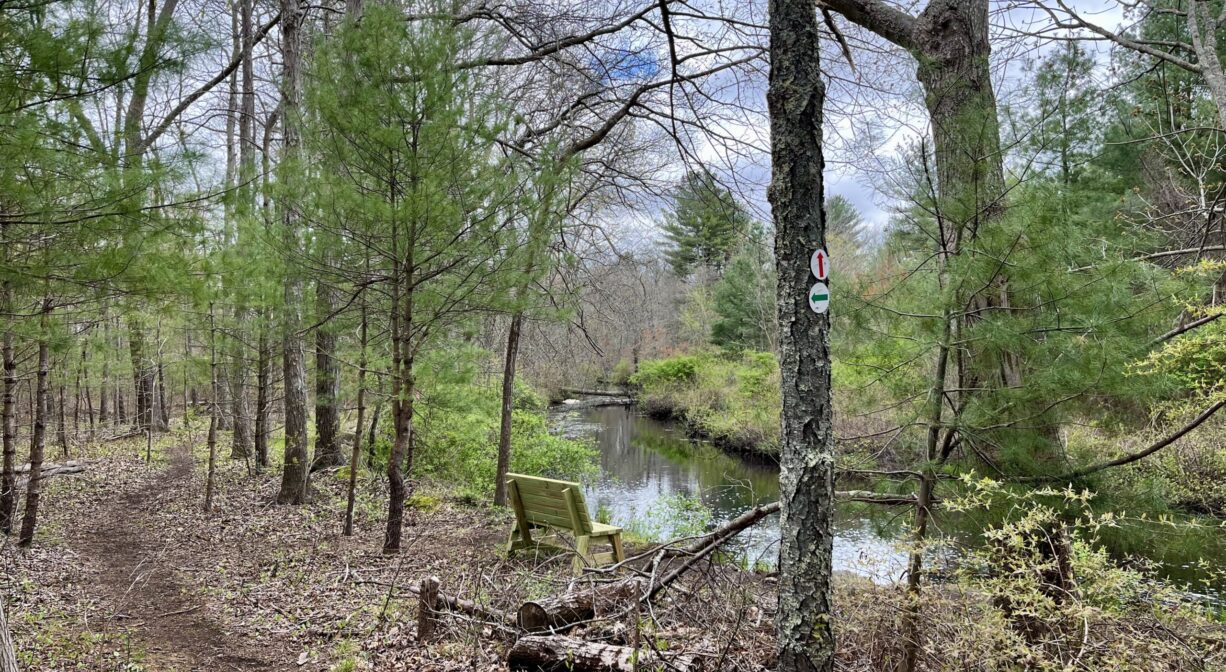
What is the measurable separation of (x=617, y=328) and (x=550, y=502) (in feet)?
16.3

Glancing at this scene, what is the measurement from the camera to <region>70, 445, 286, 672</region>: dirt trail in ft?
14.2

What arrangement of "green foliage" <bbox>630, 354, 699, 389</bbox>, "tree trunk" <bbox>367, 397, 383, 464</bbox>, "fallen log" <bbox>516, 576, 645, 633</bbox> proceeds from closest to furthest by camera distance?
"fallen log" <bbox>516, 576, 645, 633</bbox> → "tree trunk" <bbox>367, 397, 383, 464</bbox> → "green foliage" <bbox>630, 354, 699, 389</bbox>

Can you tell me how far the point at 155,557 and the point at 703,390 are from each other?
18862 millimetres

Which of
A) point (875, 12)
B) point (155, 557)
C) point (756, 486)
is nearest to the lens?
point (875, 12)

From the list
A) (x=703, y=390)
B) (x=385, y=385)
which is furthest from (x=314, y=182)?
(x=703, y=390)

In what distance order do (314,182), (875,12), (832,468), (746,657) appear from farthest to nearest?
(314,182) < (875,12) < (746,657) < (832,468)

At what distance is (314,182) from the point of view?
579cm

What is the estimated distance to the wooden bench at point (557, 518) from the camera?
220 inches

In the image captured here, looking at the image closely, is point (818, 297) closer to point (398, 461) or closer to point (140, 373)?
point (398, 461)

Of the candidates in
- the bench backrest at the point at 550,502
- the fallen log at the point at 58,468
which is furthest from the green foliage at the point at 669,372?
the bench backrest at the point at 550,502

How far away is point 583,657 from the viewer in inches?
133

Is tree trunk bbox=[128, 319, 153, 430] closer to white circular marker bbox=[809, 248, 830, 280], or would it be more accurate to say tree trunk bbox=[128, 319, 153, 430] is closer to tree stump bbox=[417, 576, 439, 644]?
tree stump bbox=[417, 576, 439, 644]

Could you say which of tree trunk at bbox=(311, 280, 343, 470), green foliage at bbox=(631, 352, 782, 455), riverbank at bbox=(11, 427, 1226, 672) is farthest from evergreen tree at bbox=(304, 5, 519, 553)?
green foliage at bbox=(631, 352, 782, 455)

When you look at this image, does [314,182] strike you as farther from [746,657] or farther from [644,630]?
[746,657]
